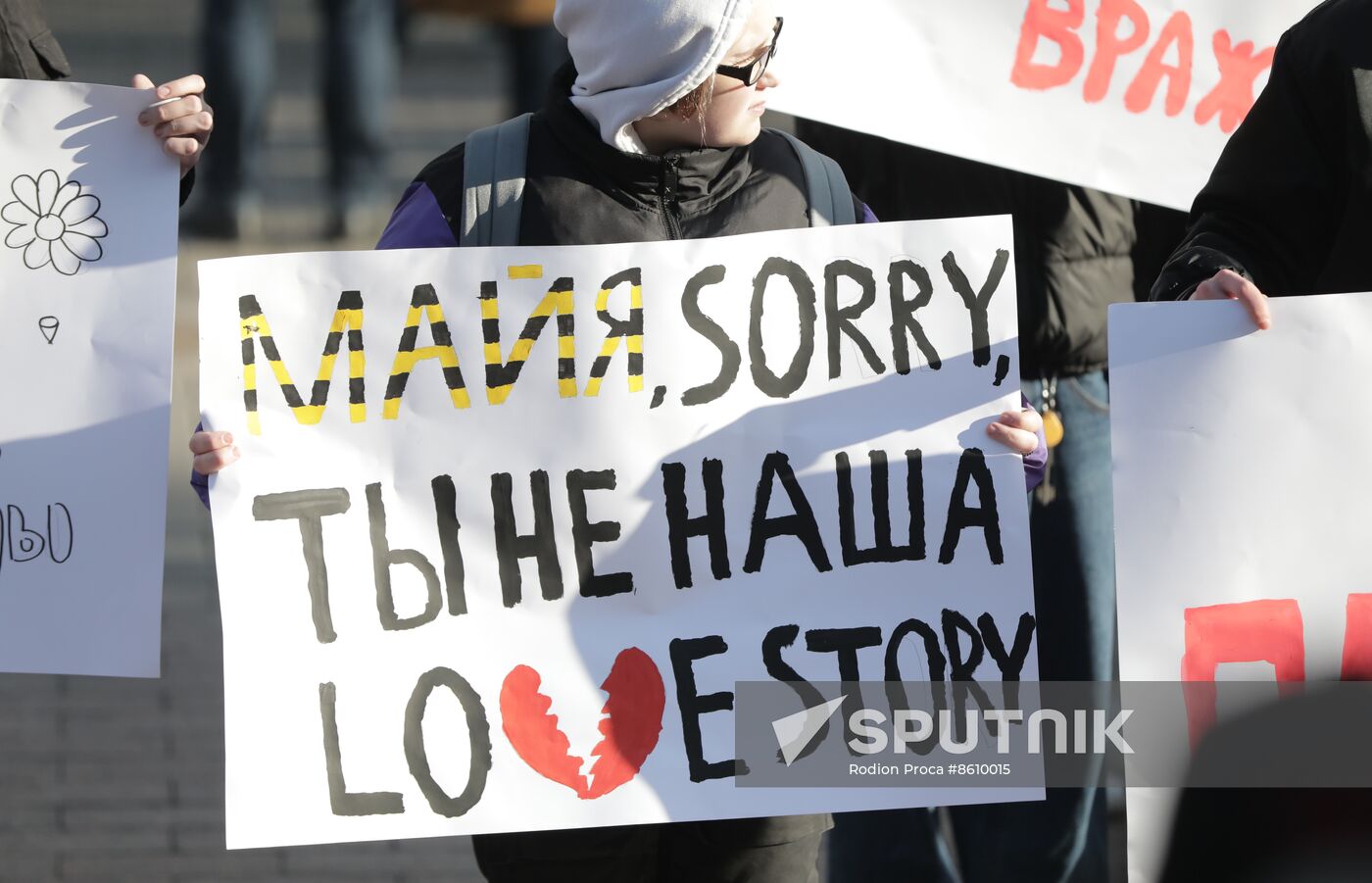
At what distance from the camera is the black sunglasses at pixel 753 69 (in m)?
2.21

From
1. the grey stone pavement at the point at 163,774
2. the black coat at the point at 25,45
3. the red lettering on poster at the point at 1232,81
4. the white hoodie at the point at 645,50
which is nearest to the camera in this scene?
the white hoodie at the point at 645,50

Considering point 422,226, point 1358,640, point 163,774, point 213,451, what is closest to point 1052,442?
point 1358,640

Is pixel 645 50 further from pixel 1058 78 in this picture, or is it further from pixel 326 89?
pixel 326 89

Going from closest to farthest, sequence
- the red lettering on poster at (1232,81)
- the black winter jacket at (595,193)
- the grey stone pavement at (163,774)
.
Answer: the black winter jacket at (595,193) < the red lettering on poster at (1232,81) < the grey stone pavement at (163,774)

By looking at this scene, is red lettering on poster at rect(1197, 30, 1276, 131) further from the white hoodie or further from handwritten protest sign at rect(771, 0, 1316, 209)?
the white hoodie

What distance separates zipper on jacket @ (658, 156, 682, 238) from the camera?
2.28 m

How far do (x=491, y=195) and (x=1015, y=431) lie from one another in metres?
0.70

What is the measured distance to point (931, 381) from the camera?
2.30 m

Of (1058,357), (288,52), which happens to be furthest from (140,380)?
(288,52)

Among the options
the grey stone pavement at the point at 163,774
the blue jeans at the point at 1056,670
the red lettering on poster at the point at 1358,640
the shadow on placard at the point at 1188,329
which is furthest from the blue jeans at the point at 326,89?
the red lettering on poster at the point at 1358,640

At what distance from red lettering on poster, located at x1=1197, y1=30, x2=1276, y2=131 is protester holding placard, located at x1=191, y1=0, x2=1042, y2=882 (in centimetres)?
111

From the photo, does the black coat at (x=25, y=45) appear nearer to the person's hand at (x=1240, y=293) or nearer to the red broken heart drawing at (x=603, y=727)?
the red broken heart drawing at (x=603, y=727)

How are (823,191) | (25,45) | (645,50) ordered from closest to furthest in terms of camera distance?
(645,50) → (823,191) → (25,45)

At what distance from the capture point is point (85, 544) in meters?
2.30
